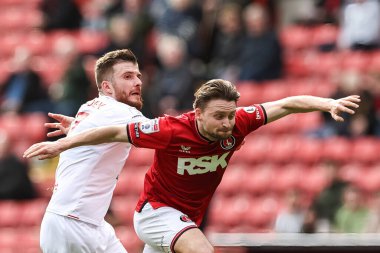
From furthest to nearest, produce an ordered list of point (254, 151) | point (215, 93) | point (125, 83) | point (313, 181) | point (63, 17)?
point (63, 17) → point (254, 151) → point (313, 181) → point (125, 83) → point (215, 93)

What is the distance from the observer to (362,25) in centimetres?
1466

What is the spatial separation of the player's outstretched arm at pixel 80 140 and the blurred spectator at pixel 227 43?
7198 mm

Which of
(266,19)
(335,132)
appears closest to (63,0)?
(266,19)

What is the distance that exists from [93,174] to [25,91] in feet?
28.2

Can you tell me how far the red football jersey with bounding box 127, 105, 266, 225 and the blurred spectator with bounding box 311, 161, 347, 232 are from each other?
4.04m

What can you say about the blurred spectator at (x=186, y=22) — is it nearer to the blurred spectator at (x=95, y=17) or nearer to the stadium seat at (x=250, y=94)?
the stadium seat at (x=250, y=94)

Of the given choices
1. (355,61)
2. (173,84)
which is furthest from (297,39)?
(173,84)

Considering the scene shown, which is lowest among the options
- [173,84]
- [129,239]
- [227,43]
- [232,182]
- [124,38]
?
[129,239]

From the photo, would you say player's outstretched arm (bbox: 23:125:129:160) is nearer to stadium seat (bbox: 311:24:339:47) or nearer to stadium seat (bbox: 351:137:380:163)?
stadium seat (bbox: 351:137:380:163)

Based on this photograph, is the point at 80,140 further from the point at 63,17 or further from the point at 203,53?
the point at 63,17

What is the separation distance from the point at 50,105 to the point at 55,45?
7.07 ft

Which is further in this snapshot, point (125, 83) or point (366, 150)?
point (366, 150)

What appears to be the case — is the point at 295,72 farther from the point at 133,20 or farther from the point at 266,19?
the point at 133,20

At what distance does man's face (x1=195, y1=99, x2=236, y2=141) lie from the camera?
26.1 ft
